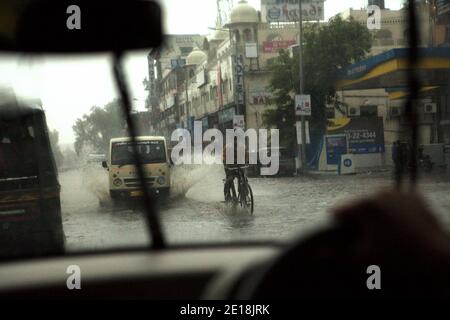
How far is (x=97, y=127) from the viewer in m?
3.55

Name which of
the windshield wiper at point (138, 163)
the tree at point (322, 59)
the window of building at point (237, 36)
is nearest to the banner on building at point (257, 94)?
the window of building at point (237, 36)

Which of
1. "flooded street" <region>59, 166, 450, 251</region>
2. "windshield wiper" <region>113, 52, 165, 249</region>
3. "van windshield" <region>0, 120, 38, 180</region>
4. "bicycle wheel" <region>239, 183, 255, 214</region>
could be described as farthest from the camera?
"bicycle wheel" <region>239, 183, 255, 214</region>

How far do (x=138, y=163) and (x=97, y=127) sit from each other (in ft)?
4.38

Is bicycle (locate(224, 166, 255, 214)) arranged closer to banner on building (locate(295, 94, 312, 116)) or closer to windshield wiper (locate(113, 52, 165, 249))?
windshield wiper (locate(113, 52, 165, 249))

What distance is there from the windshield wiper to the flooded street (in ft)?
7.27

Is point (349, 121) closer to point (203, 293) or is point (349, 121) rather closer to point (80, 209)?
point (80, 209)

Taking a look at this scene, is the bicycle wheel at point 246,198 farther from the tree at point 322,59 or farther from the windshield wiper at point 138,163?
the tree at point 322,59

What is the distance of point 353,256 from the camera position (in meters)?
1.29

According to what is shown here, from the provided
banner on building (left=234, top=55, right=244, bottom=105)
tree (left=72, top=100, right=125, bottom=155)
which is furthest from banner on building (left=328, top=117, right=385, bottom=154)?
tree (left=72, top=100, right=125, bottom=155)

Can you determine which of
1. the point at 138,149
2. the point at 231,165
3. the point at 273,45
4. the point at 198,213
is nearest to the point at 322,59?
the point at 273,45

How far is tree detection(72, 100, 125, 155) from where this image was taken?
2.69 meters

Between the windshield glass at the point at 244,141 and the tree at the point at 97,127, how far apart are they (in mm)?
15

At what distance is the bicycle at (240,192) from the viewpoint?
11.2m
